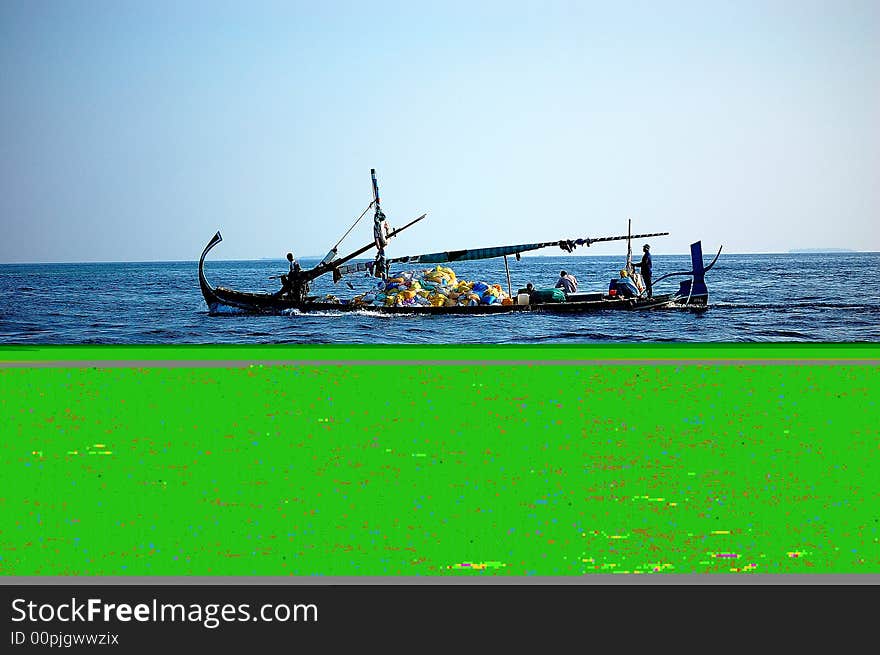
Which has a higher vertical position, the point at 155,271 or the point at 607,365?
the point at 155,271

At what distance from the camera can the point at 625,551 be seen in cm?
465

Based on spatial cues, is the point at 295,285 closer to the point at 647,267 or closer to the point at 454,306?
the point at 454,306

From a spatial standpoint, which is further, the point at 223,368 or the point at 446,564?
the point at 223,368

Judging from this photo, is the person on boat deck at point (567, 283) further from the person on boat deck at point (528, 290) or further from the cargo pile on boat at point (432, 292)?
the cargo pile on boat at point (432, 292)

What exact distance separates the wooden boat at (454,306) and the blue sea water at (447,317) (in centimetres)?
17

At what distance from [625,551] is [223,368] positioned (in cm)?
660

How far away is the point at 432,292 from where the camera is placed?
15.3 m

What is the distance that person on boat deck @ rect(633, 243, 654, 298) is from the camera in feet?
43.4

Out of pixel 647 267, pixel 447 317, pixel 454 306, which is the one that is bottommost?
pixel 447 317

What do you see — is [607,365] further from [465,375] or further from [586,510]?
[586,510]

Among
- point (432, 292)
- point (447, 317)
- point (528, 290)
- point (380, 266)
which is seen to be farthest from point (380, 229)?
point (528, 290)

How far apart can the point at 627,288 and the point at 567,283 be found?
95 cm

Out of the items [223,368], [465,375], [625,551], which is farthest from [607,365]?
[625,551]

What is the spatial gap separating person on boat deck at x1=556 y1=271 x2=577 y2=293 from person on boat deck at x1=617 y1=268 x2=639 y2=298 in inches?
27.4
